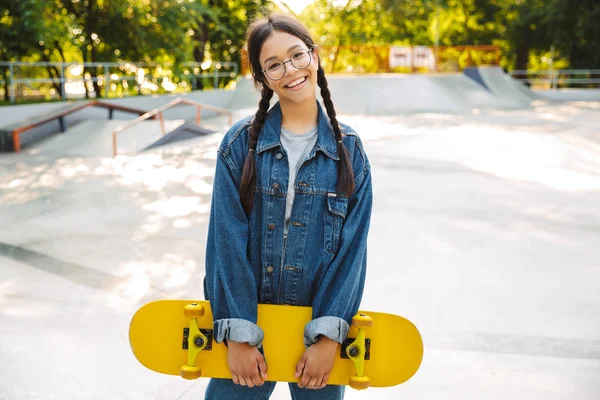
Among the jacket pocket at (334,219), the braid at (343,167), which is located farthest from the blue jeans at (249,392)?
the braid at (343,167)

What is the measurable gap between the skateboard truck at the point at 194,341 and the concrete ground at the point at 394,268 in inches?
56.9

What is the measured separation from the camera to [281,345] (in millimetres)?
1618

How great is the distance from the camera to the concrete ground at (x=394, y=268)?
3.14 meters

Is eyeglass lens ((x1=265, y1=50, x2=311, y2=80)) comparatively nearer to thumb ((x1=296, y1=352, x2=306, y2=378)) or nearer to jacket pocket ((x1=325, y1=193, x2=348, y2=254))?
jacket pocket ((x1=325, y1=193, x2=348, y2=254))

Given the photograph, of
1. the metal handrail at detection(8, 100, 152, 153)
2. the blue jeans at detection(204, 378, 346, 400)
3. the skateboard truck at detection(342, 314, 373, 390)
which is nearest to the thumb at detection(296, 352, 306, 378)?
the skateboard truck at detection(342, 314, 373, 390)

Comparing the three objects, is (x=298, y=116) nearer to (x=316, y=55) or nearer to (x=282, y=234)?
(x=316, y=55)

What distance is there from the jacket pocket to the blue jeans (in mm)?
436

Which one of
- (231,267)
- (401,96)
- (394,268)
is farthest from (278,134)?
(401,96)

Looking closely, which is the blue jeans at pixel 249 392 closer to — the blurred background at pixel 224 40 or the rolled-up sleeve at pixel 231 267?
the rolled-up sleeve at pixel 231 267

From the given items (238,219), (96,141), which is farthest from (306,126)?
(96,141)

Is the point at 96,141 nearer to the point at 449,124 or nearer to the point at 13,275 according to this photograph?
the point at 13,275

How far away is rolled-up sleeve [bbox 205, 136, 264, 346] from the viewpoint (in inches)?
62.4

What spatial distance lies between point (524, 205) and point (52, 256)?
5146mm

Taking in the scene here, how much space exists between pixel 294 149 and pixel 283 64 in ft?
0.77
